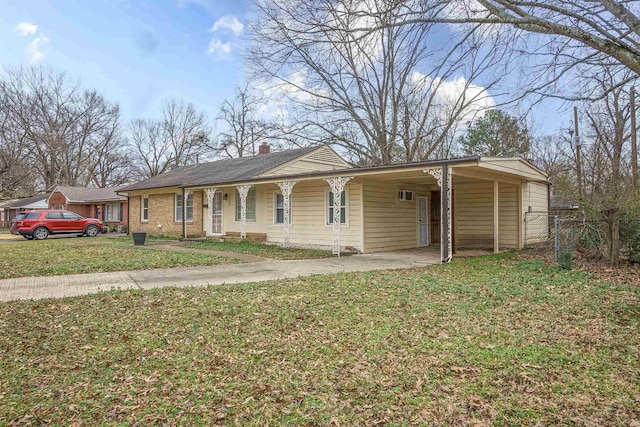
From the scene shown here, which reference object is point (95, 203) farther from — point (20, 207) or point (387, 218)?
point (387, 218)

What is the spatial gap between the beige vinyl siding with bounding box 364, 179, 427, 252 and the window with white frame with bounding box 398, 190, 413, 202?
0.12 m

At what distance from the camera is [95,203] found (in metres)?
31.9

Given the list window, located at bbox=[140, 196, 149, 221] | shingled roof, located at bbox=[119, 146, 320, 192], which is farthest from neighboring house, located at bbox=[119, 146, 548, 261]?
window, located at bbox=[140, 196, 149, 221]

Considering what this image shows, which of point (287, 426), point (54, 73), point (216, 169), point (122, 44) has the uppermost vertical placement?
point (54, 73)

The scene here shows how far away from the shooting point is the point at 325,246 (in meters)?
14.3

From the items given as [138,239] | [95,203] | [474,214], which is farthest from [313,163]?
[95,203]

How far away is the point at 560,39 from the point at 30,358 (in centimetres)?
1008

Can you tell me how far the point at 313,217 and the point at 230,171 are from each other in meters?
6.79

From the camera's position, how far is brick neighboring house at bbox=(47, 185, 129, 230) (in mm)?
29016

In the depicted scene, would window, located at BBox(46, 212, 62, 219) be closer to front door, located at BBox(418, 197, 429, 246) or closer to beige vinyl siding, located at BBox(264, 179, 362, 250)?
beige vinyl siding, located at BBox(264, 179, 362, 250)

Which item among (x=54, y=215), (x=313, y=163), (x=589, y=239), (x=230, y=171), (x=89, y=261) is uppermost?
(x=313, y=163)

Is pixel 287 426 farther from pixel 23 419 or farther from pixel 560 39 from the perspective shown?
pixel 560 39

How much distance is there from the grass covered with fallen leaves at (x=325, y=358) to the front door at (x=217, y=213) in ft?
39.0

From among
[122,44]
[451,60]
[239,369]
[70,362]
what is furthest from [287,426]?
[122,44]
